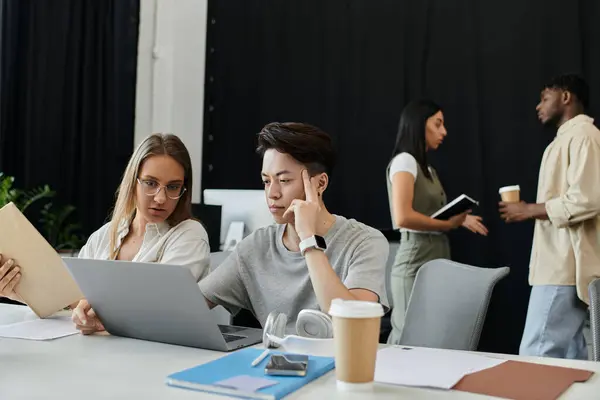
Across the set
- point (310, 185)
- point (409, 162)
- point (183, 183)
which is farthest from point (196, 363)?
point (409, 162)

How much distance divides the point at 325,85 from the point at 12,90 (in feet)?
6.33

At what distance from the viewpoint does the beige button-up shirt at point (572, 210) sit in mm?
2266

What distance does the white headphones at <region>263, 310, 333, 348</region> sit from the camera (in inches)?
48.7

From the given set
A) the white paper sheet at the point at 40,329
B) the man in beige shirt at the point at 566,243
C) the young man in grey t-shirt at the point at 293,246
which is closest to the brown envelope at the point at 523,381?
the young man in grey t-shirt at the point at 293,246

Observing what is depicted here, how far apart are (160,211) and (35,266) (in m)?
0.40

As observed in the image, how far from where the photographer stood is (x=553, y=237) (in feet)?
7.99

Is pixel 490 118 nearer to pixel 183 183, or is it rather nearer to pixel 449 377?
pixel 183 183

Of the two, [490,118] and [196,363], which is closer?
[196,363]

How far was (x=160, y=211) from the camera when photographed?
1.77m

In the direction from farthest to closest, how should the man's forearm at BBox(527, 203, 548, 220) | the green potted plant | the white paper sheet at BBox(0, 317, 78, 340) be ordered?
the green potted plant
the man's forearm at BBox(527, 203, 548, 220)
the white paper sheet at BBox(0, 317, 78, 340)

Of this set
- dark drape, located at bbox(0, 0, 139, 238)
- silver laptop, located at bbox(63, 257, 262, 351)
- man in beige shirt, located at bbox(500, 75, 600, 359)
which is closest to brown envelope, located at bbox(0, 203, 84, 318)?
silver laptop, located at bbox(63, 257, 262, 351)

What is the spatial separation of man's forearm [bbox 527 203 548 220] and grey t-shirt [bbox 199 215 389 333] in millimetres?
1052

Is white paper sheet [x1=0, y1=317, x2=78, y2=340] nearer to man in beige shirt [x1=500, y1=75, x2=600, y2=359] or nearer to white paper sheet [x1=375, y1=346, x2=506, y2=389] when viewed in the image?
white paper sheet [x1=375, y1=346, x2=506, y2=389]

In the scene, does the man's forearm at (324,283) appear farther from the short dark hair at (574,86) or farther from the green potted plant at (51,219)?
the green potted plant at (51,219)
